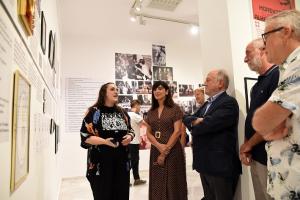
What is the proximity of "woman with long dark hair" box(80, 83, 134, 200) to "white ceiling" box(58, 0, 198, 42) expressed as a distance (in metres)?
2.59

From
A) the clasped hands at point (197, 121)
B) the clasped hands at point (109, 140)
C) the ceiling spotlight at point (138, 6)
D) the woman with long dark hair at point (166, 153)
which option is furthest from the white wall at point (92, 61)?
the clasped hands at point (197, 121)

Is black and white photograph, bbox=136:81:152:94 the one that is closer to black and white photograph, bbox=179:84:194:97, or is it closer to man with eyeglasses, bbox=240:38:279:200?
black and white photograph, bbox=179:84:194:97

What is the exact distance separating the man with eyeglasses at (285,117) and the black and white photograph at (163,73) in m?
5.34

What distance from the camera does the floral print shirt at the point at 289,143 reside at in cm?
105

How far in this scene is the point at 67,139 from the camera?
18.6ft

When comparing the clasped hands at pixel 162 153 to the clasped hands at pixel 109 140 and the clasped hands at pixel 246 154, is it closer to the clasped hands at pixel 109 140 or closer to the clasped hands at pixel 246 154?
the clasped hands at pixel 109 140

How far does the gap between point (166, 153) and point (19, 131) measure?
1.70 m

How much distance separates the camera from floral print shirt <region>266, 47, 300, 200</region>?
41.3 inches

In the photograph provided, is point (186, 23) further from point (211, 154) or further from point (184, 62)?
point (211, 154)

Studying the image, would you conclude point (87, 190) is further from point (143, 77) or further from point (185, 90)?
point (185, 90)

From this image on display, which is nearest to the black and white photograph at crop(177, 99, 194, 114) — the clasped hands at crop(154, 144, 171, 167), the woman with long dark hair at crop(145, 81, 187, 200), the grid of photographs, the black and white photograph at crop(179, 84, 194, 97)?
the grid of photographs

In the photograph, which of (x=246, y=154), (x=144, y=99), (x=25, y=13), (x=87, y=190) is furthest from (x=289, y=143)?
(x=144, y=99)

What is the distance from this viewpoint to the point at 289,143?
3.65ft

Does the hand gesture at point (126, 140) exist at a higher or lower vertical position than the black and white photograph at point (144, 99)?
lower
